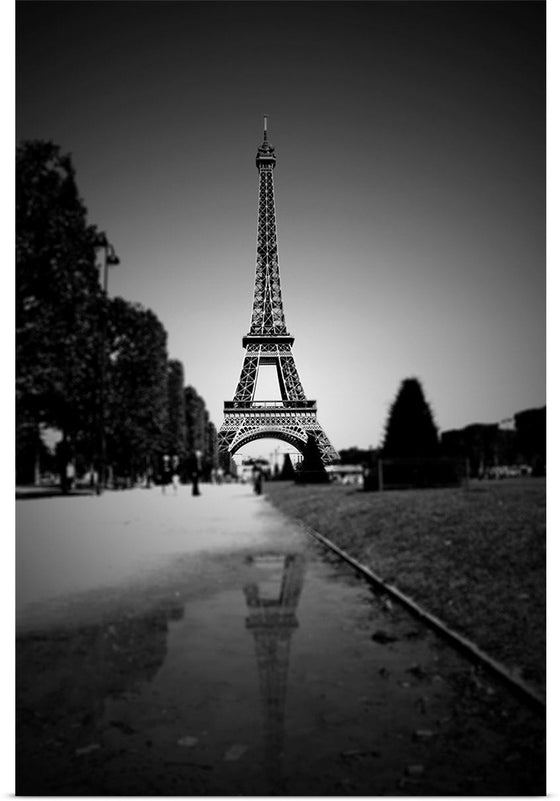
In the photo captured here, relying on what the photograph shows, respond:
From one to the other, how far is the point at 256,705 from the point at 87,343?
36.6 feet

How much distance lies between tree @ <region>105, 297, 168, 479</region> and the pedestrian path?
1363 cm

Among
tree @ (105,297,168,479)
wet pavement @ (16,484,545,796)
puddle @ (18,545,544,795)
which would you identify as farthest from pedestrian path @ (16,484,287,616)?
tree @ (105,297,168,479)

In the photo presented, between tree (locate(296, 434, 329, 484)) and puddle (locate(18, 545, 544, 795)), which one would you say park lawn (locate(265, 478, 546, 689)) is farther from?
tree (locate(296, 434, 329, 484))

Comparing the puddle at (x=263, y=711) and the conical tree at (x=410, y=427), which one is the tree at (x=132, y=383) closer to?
the conical tree at (x=410, y=427)

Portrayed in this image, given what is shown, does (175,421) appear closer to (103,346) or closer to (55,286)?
(103,346)

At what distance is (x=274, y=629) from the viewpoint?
18.1 metres

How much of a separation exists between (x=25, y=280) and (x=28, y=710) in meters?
11.1

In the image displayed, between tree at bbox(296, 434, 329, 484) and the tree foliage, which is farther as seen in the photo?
the tree foliage

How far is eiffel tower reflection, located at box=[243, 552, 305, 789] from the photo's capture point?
11759 millimetres

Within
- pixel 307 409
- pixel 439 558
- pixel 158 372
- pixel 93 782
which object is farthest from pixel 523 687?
pixel 307 409

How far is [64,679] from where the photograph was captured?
1451cm

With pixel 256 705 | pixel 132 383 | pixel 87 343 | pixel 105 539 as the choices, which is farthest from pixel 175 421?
pixel 105 539

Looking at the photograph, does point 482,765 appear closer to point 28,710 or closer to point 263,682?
point 263,682

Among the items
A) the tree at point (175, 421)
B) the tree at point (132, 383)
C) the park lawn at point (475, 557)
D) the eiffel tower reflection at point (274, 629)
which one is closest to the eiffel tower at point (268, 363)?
the tree at point (175, 421)
